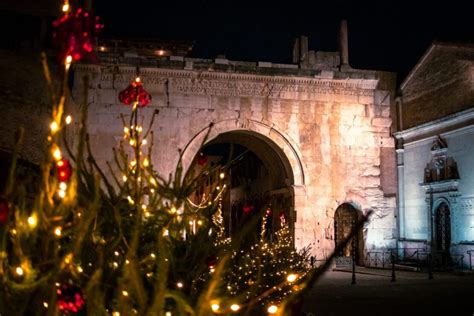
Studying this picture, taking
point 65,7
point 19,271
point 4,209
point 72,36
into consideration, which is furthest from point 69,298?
point 65,7

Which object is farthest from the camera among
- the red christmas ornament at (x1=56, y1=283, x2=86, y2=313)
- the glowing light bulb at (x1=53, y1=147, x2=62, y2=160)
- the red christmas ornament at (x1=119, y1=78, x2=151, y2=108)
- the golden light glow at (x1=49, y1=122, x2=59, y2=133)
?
the red christmas ornament at (x1=119, y1=78, x2=151, y2=108)

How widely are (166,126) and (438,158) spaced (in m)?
10.1

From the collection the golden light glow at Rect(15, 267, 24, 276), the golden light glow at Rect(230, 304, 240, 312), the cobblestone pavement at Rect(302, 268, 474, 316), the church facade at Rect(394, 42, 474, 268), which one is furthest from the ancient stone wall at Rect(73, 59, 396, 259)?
the golden light glow at Rect(230, 304, 240, 312)

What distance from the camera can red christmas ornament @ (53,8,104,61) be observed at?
308cm

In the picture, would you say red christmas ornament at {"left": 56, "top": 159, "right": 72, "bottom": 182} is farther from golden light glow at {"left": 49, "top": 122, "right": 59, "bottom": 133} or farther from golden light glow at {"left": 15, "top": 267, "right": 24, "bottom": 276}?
golden light glow at {"left": 15, "top": 267, "right": 24, "bottom": 276}

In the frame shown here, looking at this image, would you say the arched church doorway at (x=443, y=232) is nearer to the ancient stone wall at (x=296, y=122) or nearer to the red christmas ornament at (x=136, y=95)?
the ancient stone wall at (x=296, y=122)

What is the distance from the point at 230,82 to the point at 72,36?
1645 centimetres

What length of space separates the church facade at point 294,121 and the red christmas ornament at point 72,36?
15443 mm

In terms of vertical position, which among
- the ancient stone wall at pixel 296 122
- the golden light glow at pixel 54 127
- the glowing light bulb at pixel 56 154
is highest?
the ancient stone wall at pixel 296 122

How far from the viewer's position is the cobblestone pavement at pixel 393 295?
9.45 metres

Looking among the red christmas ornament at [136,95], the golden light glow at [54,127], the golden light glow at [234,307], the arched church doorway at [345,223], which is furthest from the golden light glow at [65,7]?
the arched church doorway at [345,223]

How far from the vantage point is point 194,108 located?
19.0 metres

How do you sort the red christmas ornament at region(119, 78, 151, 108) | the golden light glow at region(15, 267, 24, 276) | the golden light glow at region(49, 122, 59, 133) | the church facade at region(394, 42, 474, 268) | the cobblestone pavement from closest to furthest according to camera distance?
1. the golden light glow at region(49, 122, 59, 133)
2. the golden light glow at region(15, 267, 24, 276)
3. the red christmas ornament at region(119, 78, 151, 108)
4. the cobblestone pavement
5. the church facade at region(394, 42, 474, 268)

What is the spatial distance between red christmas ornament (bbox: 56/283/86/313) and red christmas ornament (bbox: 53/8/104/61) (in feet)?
4.61
